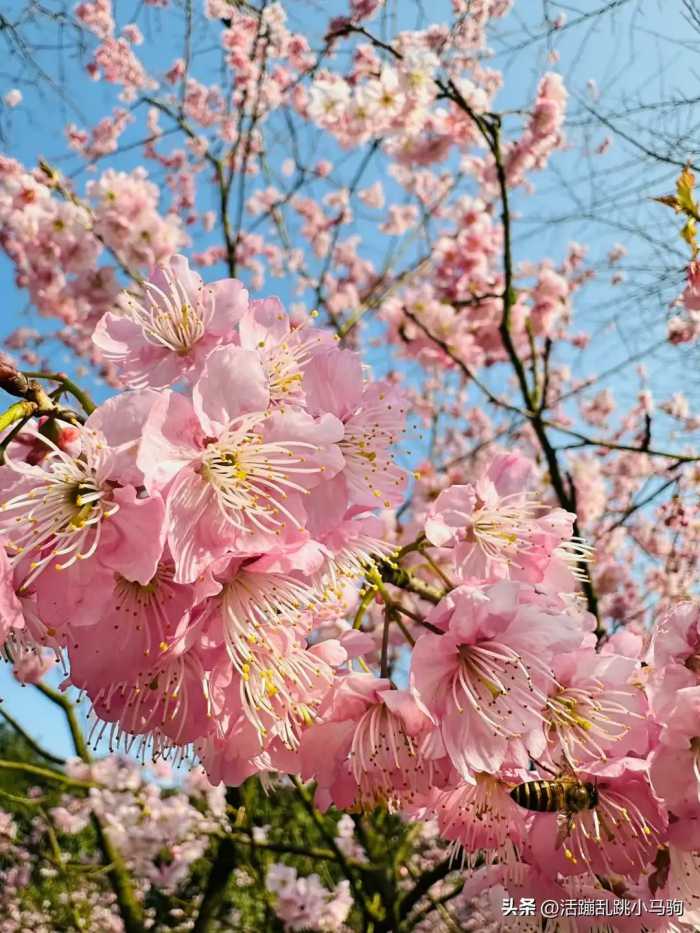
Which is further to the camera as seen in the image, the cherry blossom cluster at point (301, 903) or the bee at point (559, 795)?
the cherry blossom cluster at point (301, 903)

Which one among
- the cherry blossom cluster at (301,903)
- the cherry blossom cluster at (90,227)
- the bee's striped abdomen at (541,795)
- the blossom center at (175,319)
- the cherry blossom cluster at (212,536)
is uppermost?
the cherry blossom cluster at (90,227)

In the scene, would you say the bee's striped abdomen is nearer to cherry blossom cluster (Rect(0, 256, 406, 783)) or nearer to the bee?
the bee

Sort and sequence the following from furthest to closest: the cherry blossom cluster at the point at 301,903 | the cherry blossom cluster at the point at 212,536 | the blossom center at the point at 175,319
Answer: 1. the cherry blossom cluster at the point at 301,903
2. the blossom center at the point at 175,319
3. the cherry blossom cluster at the point at 212,536

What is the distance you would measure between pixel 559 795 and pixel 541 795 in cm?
3

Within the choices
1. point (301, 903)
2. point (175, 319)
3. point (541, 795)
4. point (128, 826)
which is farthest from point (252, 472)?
point (128, 826)

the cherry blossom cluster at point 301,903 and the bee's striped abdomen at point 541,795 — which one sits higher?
the bee's striped abdomen at point 541,795

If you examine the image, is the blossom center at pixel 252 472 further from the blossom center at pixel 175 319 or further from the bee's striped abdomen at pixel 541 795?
the bee's striped abdomen at pixel 541 795

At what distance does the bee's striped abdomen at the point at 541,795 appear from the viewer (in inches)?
47.7

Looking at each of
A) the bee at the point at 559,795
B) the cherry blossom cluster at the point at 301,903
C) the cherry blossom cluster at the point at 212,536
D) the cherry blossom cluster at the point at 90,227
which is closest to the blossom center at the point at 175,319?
the cherry blossom cluster at the point at 212,536

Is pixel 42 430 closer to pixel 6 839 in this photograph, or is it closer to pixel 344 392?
pixel 344 392

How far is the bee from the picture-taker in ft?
3.97

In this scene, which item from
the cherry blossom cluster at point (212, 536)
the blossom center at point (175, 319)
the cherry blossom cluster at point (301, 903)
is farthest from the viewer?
the cherry blossom cluster at point (301, 903)

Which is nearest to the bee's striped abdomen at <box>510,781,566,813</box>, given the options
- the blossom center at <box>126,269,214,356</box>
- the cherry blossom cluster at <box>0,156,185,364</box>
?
the blossom center at <box>126,269,214,356</box>

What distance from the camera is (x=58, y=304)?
501 centimetres
